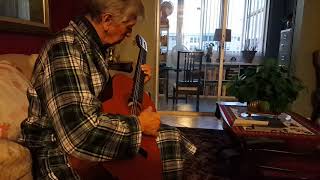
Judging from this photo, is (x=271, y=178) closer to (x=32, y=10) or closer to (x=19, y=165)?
(x=19, y=165)

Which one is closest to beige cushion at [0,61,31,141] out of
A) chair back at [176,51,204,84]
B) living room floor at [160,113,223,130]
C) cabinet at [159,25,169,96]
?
living room floor at [160,113,223,130]

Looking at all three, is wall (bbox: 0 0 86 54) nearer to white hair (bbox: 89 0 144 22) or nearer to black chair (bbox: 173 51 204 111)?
white hair (bbox: 89 0 144 22)

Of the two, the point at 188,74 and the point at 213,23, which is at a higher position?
the point at 213,23

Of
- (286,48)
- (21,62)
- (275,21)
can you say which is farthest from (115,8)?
(275,21)

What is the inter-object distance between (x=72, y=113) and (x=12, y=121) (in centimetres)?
42

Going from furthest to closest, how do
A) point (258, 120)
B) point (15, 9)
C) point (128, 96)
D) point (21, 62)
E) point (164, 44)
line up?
1. point (164, 44)
2. point (258, 120)
3. point (15, 9)
4. point (21, 62)
5. point (128, 96)

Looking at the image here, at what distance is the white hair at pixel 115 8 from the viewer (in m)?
0.90

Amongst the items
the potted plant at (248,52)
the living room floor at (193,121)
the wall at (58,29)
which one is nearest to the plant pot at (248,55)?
the potted plant at (248,52)

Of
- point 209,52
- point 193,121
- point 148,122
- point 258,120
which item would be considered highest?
point 209,52

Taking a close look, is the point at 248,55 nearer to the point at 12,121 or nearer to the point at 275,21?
the point at 275,21

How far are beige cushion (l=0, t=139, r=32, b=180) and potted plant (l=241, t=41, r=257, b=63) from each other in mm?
5429

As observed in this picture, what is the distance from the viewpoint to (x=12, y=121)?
3.46 ft

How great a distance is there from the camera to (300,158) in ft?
4.94

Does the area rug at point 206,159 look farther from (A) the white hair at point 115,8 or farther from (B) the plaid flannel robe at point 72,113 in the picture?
(A) the white hair at point 115,8
